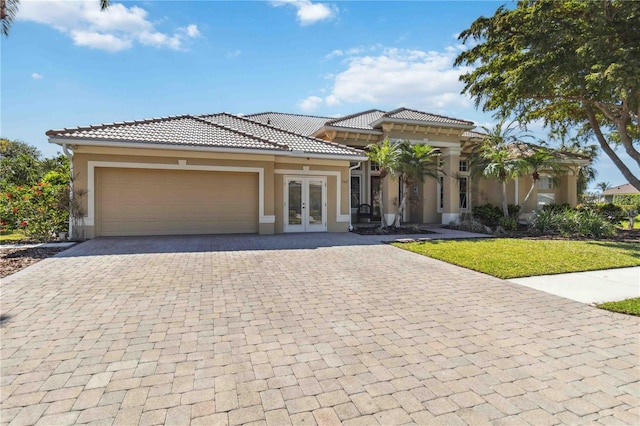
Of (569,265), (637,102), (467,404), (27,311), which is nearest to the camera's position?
(467,404)

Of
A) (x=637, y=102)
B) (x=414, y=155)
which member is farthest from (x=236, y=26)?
(x=637, y=102)

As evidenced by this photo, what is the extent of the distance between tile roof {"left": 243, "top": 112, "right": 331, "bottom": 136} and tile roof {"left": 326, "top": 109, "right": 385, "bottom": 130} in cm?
251

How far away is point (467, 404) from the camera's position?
2676mm

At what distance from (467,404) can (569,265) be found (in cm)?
729

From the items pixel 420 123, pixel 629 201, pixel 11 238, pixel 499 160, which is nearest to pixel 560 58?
pixel 499 160

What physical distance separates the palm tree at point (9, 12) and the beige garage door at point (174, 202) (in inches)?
217

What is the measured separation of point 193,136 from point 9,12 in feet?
23.1

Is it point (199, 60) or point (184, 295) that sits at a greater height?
point (199, 60)

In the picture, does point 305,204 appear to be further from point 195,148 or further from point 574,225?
point 574,225

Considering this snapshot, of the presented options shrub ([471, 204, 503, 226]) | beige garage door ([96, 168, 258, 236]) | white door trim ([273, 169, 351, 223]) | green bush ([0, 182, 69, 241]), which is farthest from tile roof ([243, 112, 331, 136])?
green bush ([0, 182, 69, 241])

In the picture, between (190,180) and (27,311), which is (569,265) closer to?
(27,311)

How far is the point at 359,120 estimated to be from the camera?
741 inches

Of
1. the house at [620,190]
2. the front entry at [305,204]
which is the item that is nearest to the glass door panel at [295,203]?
the front entry at [305,204]

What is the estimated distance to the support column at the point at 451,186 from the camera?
17844mm
